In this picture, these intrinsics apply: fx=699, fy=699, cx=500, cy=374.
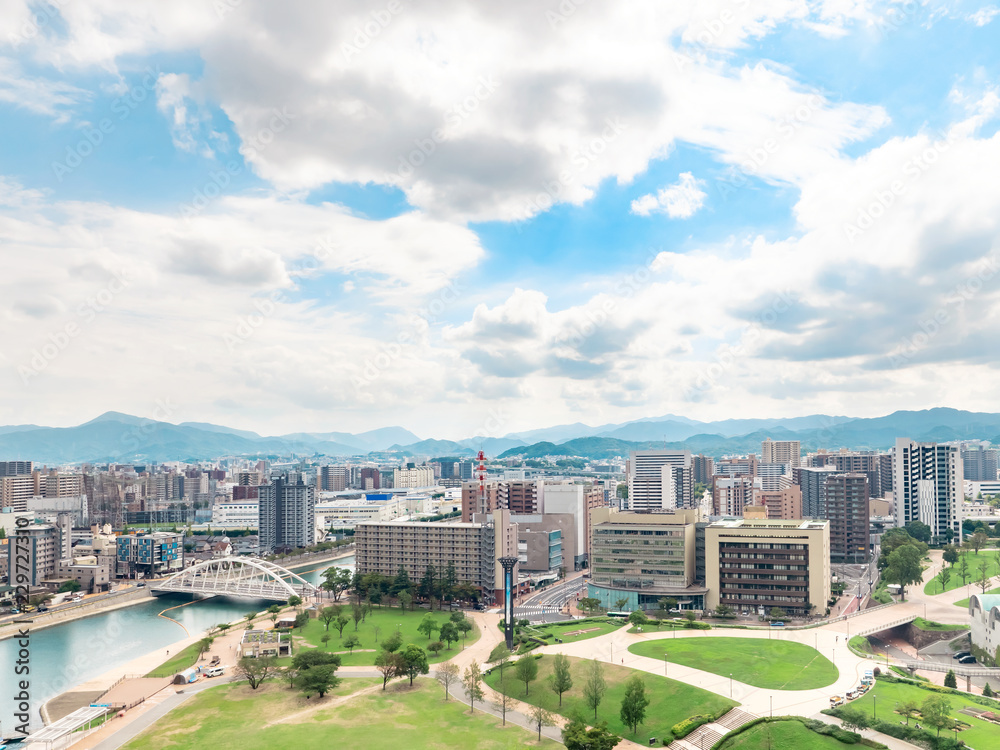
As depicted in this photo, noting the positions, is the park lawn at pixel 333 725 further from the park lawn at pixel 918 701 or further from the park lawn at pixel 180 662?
the park lawn at pixel 918 701

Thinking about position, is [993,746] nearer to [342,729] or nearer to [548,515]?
Result: [342,729]

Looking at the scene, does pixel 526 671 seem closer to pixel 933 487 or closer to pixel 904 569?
pixel 904 569

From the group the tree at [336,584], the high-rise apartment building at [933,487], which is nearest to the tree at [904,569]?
the high-rise apartment building at [933,487]

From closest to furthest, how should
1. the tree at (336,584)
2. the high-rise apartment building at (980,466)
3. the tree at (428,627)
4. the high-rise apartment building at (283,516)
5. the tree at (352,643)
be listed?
the tree at (352,643) < the tree at (428,627) < the tree at (336,584) < the high-rise apartment building at (283,516) < the high-rise apartment building at (980,466)

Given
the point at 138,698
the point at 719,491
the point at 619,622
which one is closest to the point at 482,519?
the point at 619,622

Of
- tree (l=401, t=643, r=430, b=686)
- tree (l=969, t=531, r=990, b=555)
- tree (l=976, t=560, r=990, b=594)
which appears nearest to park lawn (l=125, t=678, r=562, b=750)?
tree (l=401, t=643, r=430, b=686)

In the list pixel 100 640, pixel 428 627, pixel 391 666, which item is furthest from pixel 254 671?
pixel 100 640
